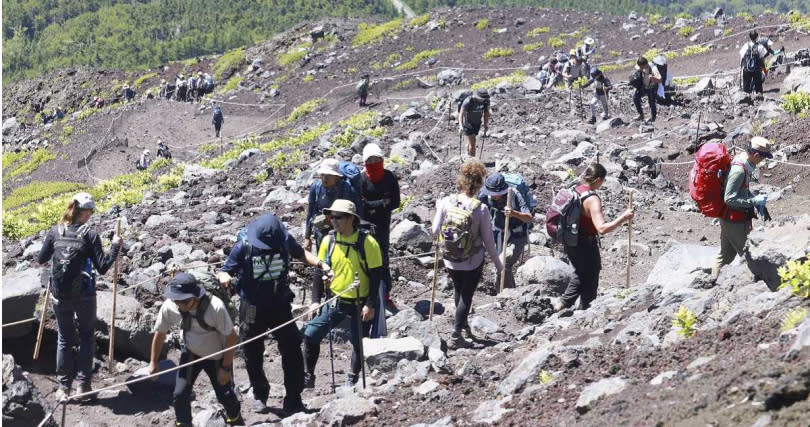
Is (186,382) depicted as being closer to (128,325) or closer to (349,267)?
(349,267)

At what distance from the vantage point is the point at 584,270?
8805mm

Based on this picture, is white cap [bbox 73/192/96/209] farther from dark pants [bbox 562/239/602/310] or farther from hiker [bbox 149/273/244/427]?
dark pants [bbox 562/239/602/310]

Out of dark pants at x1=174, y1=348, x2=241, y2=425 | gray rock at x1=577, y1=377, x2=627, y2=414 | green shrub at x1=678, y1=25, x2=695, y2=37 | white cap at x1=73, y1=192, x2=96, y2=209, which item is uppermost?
white cap at x1=73, y1=192, x2=96, y2=209

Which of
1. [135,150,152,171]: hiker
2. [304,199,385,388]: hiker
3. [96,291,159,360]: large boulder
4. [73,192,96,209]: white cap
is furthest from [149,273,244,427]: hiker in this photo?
[135,150,152,171]: hiker

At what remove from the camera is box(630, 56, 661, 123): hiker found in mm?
19788

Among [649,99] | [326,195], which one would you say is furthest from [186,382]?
[649,99]

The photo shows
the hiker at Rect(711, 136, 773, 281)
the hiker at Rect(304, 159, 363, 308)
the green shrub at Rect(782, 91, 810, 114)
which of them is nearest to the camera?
the hiker at Rect(711, 136, 773, 281)

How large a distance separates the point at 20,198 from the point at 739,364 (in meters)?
35.3

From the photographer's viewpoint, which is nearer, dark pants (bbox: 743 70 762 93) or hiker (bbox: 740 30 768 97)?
hiker (bbox: 740 30 768 97)

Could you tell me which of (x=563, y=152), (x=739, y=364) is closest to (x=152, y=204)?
(x=563, y=152)

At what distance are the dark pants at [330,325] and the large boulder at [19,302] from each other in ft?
11.4

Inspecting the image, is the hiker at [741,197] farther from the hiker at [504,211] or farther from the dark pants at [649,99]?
the dark pants at [649,99]

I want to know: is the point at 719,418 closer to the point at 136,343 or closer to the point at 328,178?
the point at 328,178

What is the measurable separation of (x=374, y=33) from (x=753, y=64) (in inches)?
1438
